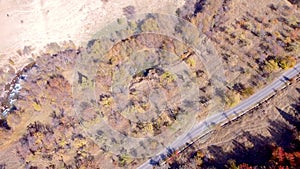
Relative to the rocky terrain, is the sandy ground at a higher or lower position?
higher

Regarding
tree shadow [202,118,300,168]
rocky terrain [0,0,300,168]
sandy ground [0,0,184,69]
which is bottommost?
tree shadow [202,118,300,168]

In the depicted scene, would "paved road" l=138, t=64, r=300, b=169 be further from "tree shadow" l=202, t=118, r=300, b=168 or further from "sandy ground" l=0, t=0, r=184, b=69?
"sandy ground" l=0, t=0, r=184, b=69

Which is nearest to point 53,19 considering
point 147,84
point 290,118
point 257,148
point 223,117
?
point 147,84

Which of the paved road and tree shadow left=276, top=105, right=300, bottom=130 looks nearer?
tree shadow left=276, top=105, right=300, bottom=130

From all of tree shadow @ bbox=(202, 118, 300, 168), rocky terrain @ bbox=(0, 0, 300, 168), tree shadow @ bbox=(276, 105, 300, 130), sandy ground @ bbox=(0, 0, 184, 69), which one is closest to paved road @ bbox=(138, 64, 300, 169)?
rocky terrain @ bbox=(0, 0, 300, 168)

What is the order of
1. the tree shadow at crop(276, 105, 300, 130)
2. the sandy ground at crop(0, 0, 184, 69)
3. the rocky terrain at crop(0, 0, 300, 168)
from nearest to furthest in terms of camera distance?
the tree shadow at crop(276, 105, 300, 130), the rocky terrain at crop(0, 0, 300, 168), the sandy ground at crop(0, 0, 184, 69)

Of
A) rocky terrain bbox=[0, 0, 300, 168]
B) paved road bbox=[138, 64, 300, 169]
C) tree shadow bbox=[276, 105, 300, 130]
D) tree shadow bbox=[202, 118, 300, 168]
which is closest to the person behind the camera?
tree shadow bbox=[202, 118, 300, 168]

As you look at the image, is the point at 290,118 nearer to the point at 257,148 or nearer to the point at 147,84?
the point at 257,148
